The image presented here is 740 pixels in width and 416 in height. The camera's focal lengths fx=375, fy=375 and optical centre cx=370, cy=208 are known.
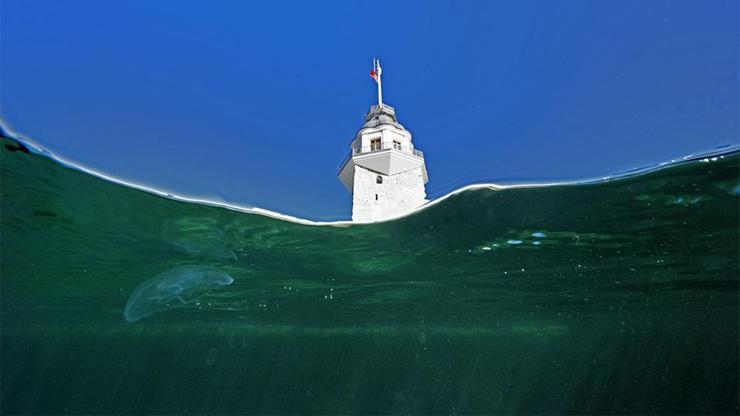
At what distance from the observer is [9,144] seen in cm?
747

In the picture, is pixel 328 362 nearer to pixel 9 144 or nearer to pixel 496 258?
pixel 496 258

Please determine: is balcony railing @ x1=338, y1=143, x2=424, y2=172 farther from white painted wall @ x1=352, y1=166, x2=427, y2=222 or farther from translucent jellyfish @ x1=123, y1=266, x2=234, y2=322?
translucent jellyfish @ x1=123, y1=266, x2=234, y2=322

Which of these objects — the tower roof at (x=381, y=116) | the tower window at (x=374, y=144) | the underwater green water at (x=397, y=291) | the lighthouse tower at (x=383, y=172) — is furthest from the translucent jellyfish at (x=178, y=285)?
the tower roof at (x=381, y=116)

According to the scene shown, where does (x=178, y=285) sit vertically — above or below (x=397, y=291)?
above

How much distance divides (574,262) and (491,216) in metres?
5.84

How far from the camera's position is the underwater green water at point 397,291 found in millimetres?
10375

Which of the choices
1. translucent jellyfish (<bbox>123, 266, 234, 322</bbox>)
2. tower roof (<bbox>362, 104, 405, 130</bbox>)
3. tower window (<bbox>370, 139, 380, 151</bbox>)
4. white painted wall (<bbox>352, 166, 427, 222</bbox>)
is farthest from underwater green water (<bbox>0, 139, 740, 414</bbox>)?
tower roof (<bbox>362, 104, 405, 130</bbox>)

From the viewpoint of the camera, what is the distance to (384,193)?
33688 millimetres

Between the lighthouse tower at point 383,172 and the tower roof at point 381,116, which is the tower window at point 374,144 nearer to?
the lighthouse tower at point 383,172

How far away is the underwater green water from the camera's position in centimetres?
1038

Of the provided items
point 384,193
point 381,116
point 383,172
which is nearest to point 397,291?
point 384,193

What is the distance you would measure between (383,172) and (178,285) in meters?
21.2

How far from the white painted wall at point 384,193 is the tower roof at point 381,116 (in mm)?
5925

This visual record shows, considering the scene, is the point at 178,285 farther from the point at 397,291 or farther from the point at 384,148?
the point at 384,148
